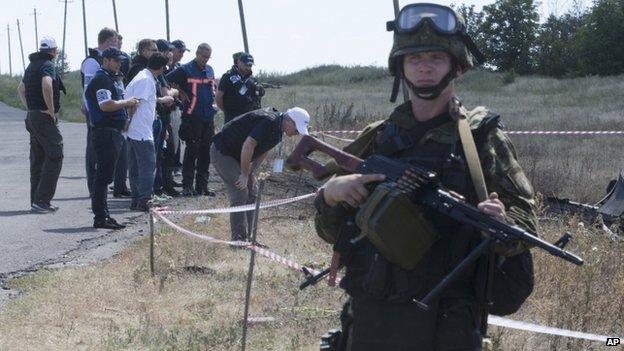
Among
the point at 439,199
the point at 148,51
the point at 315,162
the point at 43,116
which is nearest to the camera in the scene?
the point at 439,199

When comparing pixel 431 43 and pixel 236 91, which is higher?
pixel 431 43

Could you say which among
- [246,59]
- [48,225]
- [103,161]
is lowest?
[48,225]

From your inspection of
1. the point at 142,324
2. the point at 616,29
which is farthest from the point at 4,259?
the point at 616,29

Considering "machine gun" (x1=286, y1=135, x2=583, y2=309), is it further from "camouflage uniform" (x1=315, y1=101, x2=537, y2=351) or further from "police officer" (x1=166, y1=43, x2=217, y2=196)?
"police officer" (x1=166, y1=43, x2=217, y2=196)

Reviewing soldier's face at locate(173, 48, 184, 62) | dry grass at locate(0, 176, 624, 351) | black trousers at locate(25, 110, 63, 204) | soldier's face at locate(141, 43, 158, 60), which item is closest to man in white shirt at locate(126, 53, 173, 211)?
soldier's face at locate(141, 43, 158, 60)

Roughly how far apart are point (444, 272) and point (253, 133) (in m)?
5.07

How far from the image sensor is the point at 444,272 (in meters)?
3.29

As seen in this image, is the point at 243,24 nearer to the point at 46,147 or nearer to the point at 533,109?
the point at 533,109

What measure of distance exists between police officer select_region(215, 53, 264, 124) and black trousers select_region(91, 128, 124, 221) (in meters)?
1.98

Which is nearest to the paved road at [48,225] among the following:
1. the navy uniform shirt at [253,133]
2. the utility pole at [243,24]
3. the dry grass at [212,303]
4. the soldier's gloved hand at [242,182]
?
the dry grass at [212,303]

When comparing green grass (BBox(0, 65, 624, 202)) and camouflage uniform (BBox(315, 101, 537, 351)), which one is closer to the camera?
camouflage uniform (BBox(315, 101, 537, 351))

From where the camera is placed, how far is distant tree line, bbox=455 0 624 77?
6166cm

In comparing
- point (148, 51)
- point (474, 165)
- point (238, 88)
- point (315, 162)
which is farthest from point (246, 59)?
point (474, 165)

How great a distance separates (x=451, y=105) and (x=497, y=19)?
221 ft
